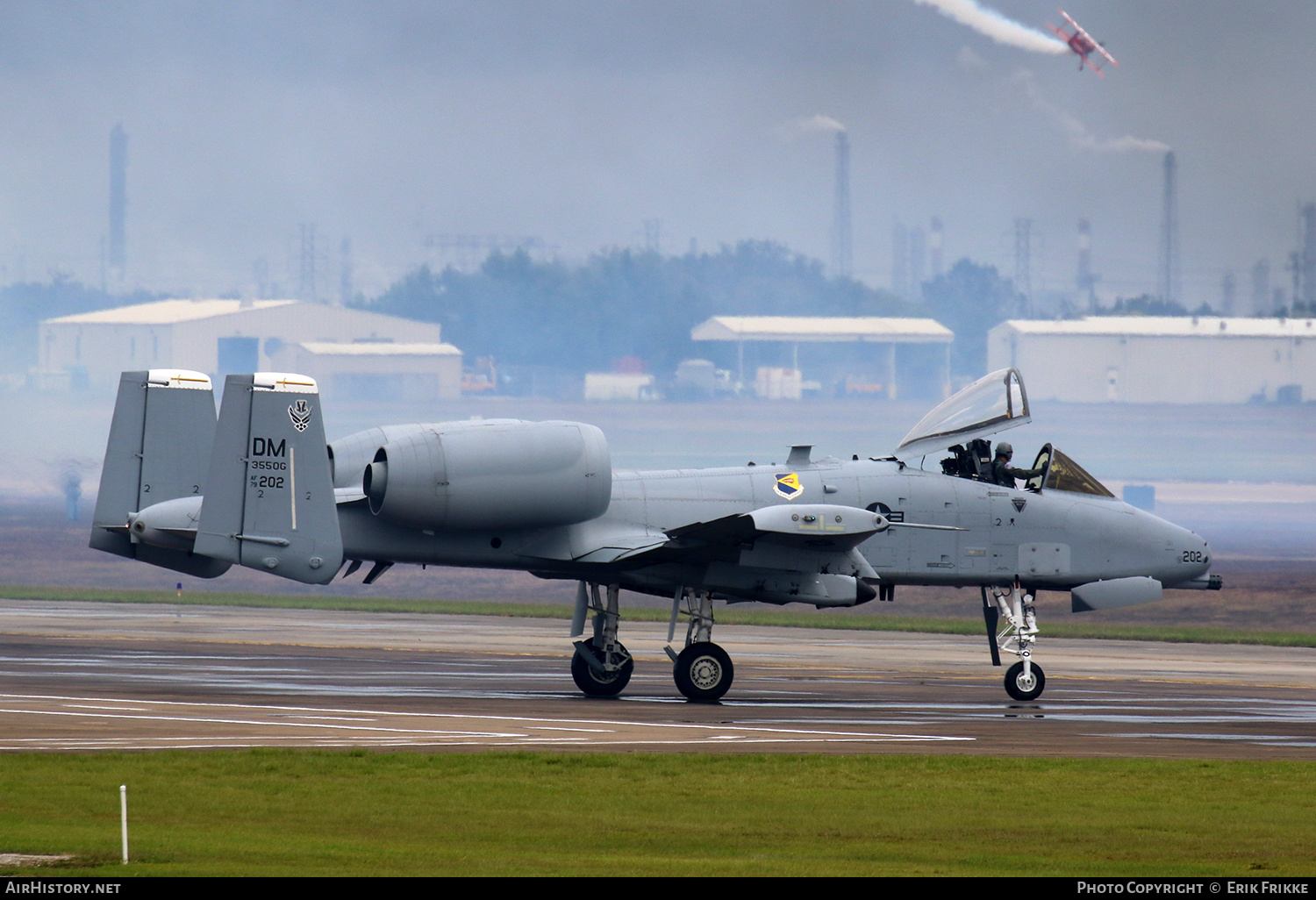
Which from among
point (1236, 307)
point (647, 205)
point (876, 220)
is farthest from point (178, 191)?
point (1236, 307)

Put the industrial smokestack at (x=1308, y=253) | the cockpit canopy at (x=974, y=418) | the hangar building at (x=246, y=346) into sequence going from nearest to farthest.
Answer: the cockpit canopy at (x=974, y=418), the hangar building at (x=246, y=346), the industrial smokestack at (x=1308, y=253)

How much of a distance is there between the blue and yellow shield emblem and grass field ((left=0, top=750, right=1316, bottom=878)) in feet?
24.2

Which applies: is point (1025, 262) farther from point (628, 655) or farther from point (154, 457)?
point (154, 457)

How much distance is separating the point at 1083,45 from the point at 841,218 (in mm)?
25215

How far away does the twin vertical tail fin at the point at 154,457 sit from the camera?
23172 mm

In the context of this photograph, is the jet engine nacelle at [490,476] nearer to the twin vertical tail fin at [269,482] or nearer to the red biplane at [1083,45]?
the twin vertical tail fin at [269,482]

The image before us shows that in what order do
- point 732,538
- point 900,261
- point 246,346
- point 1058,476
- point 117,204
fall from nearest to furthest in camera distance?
point 732,538 → point 1058,476 → point 246,346 → point 117,204 → point 900,261

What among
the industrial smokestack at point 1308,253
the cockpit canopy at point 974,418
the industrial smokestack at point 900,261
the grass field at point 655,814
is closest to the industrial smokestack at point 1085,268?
the industrial smokestack at point 900,261

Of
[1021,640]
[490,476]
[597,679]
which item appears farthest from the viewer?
[1021,640]

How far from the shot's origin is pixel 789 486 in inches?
971

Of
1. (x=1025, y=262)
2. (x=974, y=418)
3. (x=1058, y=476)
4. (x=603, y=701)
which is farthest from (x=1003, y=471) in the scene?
(x=1025, y=262)

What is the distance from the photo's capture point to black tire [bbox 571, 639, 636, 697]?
24.6m

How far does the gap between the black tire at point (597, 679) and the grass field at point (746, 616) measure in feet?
71.9

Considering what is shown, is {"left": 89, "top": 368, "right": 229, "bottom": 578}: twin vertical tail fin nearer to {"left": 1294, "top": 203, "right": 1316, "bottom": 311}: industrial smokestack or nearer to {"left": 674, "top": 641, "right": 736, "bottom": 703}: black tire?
{"left": 674, "top": 641, "right": 736, "bottom": 703}: black tire
